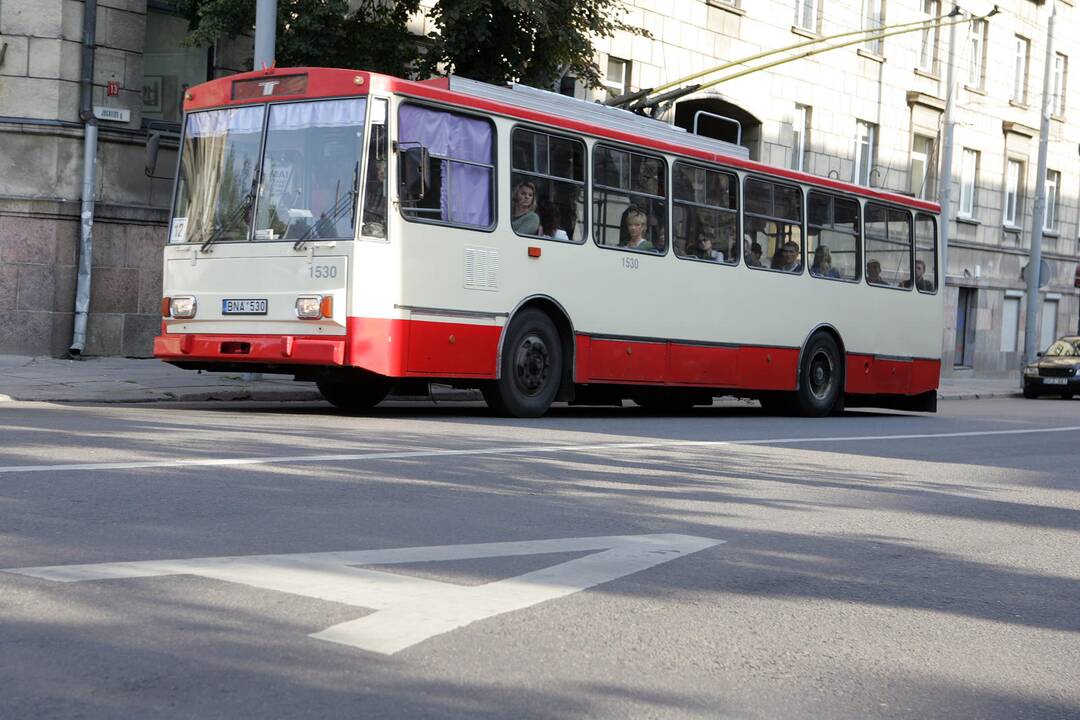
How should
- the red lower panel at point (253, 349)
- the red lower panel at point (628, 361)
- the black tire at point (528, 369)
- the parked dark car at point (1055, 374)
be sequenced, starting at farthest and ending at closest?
the parked dark car at point (1055, 374)
the red lower panel at point (628, 361)
the black tire at point (528, 369)
the red lower panel at point (253, 349)

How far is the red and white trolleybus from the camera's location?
507 inches

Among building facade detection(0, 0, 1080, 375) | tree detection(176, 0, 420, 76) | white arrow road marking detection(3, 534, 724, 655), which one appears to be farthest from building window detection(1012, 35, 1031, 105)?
white arrow road marking detection(3, 534, 724, 655)

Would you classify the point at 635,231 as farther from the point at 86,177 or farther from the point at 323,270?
the point at 86,177

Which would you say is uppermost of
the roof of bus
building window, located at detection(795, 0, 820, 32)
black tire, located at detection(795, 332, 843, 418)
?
building window, located at detection(795, 0, 820, 32)

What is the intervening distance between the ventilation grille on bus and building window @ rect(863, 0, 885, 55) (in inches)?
952

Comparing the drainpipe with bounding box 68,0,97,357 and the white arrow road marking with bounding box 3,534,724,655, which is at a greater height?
the drainpipe with bounding box 68,0,97,357

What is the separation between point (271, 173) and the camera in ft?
43.7

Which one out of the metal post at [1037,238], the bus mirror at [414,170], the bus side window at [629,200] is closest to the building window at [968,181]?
the metal post at [1037,238]

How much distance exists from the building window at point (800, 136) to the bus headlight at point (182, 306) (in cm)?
2177

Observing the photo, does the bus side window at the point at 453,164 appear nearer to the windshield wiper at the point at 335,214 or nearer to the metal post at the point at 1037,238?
the windshield wiper at the point at 335,214

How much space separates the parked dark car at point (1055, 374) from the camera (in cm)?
3256

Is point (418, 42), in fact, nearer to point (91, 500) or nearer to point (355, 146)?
point (355, 146)

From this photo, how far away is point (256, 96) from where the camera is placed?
13570mm

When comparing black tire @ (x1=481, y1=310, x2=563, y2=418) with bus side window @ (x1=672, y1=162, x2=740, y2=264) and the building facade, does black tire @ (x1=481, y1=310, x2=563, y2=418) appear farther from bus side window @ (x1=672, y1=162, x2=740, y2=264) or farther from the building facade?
the building facade
